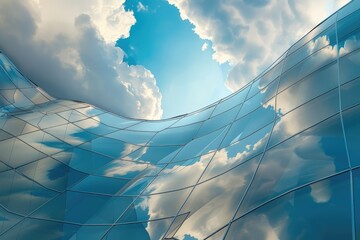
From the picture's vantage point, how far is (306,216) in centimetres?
802

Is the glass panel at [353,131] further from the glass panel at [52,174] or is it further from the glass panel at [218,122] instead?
the glass panel at [52,174]

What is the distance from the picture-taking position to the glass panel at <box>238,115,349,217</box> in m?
9.34

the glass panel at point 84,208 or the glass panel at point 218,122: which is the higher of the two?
the glass panel at point 218,122

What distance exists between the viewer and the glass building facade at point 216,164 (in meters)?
8.94

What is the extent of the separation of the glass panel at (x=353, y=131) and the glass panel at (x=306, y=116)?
3.22 ft

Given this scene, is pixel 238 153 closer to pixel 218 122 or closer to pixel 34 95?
pixel 218 122

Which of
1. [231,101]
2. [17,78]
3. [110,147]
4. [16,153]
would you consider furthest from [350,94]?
[17,78]

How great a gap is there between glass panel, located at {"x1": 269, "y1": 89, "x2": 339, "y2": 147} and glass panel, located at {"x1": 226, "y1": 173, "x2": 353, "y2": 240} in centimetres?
416

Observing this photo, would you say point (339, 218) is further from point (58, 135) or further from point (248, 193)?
point (58, 135)

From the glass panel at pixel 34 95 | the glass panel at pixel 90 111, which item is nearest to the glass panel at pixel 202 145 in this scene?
the glass panel at pixel 90 111

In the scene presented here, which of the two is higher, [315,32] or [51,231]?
[315,32]

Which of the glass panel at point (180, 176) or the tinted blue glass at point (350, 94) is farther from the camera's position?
the glass panel at point (180, 176)

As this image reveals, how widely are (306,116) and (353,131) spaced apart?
128 inches

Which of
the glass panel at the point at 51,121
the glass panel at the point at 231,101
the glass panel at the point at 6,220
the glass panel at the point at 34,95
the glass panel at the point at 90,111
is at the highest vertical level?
the glass panel at the point at 34,95
